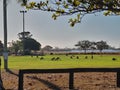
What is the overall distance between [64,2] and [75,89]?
378 centimetres

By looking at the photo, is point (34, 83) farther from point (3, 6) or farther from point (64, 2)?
point (3, 6)

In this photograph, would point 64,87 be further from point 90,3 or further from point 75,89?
point 90,3

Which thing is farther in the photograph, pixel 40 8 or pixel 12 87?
pixel 12 87

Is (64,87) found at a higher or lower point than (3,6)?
lower

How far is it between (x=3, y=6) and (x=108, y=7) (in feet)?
76.5

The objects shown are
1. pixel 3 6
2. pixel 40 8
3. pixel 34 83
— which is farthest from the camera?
A: pixel 3 6

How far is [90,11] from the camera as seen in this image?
17.4 meters

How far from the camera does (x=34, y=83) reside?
2158cm

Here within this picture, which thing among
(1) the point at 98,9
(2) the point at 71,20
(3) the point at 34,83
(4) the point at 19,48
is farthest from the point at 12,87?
(4) the point at 19,48

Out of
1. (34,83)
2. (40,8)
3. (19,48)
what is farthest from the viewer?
(19,48)

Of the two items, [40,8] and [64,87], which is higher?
[40,8]

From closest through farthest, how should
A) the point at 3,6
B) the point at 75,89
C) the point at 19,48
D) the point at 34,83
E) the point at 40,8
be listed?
the point at 40,8
the point at 75,89
the point at 34,83
the point at 3,6
the point at 19,48

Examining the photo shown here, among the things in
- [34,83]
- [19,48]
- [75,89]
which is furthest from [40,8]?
[19,48]

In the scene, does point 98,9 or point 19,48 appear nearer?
point 98,9
